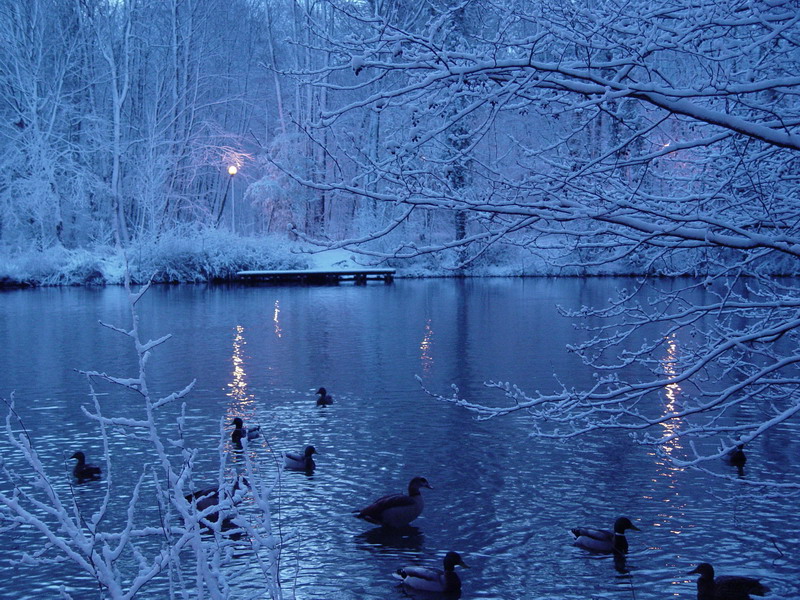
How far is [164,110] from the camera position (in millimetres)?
44531

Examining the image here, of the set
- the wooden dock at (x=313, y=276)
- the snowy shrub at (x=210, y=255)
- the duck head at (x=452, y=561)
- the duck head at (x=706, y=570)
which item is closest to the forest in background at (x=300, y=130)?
the snowy shrub at (x=210, y=255)

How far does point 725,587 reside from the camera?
21.7 feet

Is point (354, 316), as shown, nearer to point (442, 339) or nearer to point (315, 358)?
point (442, 339)

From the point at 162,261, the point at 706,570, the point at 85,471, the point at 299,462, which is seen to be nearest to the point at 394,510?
the point at 299,462

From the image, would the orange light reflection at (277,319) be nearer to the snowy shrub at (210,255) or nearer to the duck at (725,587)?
the snowy shrub at (210,255)

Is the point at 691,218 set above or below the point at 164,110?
below

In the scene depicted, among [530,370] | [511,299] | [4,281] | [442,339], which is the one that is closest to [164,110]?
[4,281]

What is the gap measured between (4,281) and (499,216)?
121ft

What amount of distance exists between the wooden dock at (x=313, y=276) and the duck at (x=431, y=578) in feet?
107

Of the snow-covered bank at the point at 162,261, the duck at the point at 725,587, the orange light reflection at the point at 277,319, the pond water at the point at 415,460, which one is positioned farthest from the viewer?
the snow-covered bank at the point at 162,261

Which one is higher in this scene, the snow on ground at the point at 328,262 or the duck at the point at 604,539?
the snow on ground at the point at 328,262

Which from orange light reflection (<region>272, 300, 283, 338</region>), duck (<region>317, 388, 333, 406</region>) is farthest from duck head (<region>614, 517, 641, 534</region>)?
orange light reflection (<region>272, 300, 283, 338</region>)

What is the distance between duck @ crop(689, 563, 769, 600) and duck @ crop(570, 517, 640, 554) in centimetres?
92

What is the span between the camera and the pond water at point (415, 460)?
24.0 feet
